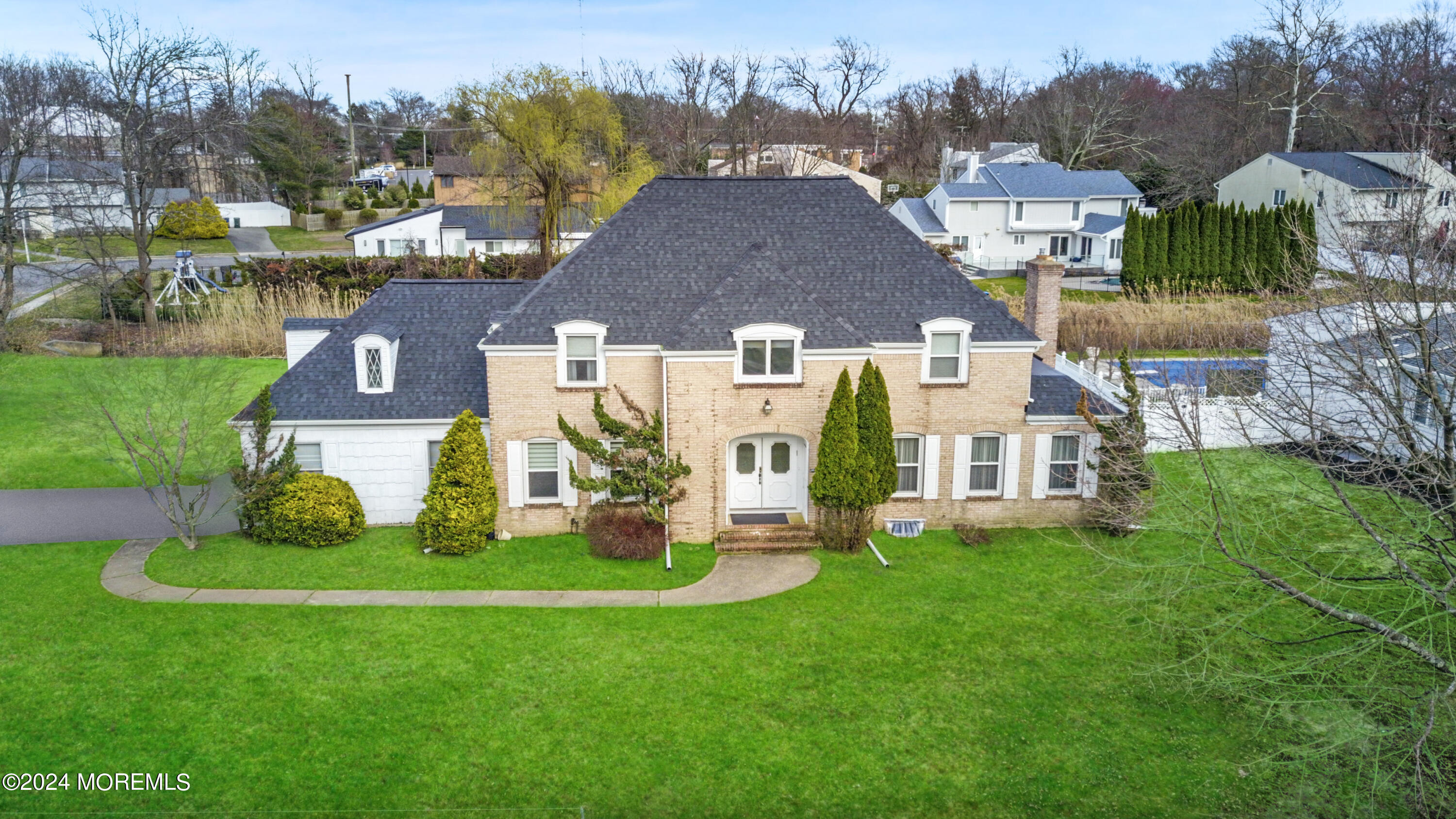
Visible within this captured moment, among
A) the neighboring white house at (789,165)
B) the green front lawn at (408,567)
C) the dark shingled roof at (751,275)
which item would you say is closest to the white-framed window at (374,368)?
the dark shingled roof at (751,275)

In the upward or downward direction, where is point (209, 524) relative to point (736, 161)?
downward

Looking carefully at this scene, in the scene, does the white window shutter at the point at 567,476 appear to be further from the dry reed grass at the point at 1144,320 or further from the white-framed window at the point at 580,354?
the dry reed grass at the point at 1144,320

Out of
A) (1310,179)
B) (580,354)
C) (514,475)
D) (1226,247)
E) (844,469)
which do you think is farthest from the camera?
(1310,179)

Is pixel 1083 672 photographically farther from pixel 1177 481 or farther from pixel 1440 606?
pixel 1177 481

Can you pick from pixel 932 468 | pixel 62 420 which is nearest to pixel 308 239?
pixel 62 420

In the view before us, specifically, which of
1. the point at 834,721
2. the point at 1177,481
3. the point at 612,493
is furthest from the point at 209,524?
the point at 1177,481

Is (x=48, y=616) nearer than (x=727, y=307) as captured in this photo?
Yes

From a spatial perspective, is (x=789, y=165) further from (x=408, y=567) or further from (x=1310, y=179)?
(x=408, y=567)

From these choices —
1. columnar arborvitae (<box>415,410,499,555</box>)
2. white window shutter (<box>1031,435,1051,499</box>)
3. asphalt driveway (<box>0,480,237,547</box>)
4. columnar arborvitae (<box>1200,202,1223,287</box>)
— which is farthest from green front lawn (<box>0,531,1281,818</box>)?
columnar arborvitae (<box>1200,202,1223,287</box>)
